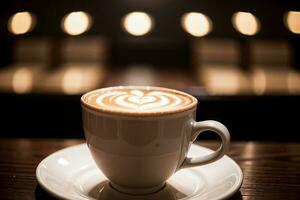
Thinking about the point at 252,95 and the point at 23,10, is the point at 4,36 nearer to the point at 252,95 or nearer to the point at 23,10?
the point at 23,10

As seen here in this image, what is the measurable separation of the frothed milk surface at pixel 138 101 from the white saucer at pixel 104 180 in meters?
0.13

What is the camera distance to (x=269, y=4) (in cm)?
227

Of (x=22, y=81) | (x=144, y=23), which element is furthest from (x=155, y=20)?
(x=22, y=81)

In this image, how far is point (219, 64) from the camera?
2.32 meters

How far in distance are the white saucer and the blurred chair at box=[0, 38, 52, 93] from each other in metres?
1.25

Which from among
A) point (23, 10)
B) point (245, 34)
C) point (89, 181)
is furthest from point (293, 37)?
point (89, 181)

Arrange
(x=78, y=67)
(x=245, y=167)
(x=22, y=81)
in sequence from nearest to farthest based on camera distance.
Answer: (x=245, y=167) < (x=22, y=81) < (x=78, y=67)

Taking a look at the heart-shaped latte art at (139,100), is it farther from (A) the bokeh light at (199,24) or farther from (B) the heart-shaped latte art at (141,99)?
(A) the bokeh light at (199,24)

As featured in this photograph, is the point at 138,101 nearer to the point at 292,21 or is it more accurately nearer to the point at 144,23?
the point at 144,23

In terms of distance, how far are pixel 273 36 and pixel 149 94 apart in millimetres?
1755

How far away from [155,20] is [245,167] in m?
1.73

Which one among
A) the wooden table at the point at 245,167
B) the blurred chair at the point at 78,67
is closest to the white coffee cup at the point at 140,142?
the wooden table at the point at 245,167

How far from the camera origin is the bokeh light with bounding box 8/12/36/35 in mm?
2307

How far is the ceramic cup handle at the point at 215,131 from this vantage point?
2.02ft
